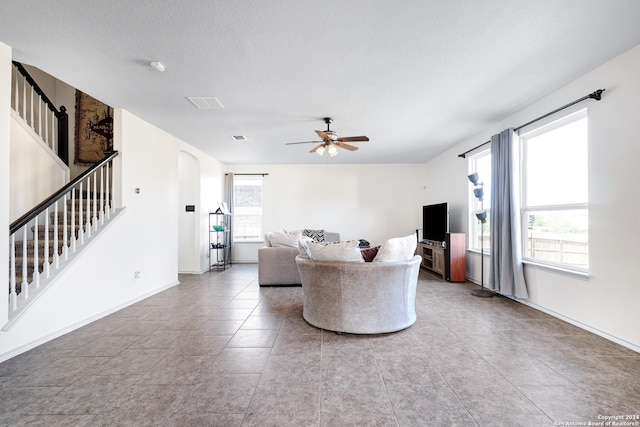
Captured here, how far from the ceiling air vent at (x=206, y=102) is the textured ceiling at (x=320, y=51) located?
0.08 metres

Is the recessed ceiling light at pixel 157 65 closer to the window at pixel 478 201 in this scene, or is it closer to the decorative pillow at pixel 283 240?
the decorative pillow at pixel 283 240

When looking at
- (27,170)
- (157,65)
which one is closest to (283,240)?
(157,65)

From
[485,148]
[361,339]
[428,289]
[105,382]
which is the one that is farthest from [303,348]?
[485,148]

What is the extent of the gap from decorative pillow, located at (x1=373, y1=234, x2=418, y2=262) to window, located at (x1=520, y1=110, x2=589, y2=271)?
1899mm

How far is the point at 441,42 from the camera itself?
2271 millimetres

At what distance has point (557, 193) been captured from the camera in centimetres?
333

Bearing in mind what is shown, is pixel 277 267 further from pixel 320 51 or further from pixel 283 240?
pixel 320 51

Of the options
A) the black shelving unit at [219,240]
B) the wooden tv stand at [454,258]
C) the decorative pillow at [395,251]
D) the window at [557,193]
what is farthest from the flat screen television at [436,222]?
the black shelving unit at [219,240]

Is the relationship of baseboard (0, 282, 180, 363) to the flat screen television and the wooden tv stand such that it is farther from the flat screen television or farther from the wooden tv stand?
the flat screen television

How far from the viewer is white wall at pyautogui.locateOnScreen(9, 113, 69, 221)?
3.32 meters

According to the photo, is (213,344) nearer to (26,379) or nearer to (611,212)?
(26,379)

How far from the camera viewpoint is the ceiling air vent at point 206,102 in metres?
3.32

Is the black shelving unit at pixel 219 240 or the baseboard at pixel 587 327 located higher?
the black shelving unit at pixel 219 240

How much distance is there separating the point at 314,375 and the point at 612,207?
3.17m
